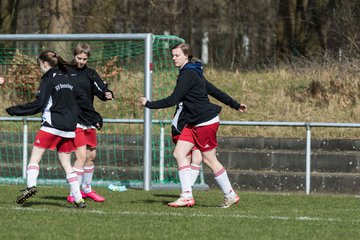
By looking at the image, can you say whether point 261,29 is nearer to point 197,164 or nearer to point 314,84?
point 314,84

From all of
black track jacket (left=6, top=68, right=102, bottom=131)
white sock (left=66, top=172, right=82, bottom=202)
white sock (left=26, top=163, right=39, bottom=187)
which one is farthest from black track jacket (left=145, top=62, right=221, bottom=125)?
white sock (left=26, top=163, right=39, bottom=187)

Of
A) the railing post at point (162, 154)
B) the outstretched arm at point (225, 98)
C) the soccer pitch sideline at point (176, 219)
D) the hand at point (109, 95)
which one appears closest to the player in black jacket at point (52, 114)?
the soccer pitch sideline at point (176, 219)

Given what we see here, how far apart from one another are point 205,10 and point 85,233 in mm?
35657

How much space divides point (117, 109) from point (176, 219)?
10.6 meters

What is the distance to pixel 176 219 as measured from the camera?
35.9 ft

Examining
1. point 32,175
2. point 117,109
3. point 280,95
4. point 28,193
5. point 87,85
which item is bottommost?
point 28,193

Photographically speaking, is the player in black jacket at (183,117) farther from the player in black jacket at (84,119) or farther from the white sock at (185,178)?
the player in black jacket at (84,119)

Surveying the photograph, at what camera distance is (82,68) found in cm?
1334

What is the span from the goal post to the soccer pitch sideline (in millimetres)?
2911

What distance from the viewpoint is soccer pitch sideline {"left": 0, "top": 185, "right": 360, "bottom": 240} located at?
9.76m

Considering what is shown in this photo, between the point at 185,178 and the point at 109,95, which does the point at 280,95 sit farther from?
the point at 185,178

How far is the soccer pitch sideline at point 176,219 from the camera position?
32.0 ft

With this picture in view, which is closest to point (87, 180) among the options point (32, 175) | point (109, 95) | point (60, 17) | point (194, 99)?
point (109, 95)

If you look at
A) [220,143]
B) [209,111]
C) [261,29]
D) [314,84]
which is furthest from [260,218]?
[261,29]
